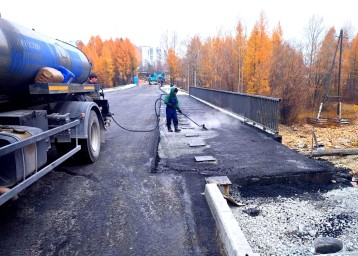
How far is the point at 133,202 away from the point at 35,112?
6.40ft

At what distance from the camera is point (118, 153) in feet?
21.7

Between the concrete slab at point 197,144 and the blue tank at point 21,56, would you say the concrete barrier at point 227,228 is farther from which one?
the blue tank at point 21,56

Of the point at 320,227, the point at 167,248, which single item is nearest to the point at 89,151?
the point at 167,248

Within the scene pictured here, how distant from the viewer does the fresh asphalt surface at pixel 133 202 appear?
3064mm

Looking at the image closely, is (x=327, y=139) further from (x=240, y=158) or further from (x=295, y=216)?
(x=295, y=216)

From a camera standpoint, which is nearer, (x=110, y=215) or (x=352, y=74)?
(x=110, y=215)

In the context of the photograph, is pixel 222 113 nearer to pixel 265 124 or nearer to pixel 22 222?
pixel 265 124

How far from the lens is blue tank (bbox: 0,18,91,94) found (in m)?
3.81

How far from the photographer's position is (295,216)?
393 cm

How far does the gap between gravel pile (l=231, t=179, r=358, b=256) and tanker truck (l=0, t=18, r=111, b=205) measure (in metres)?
2.82

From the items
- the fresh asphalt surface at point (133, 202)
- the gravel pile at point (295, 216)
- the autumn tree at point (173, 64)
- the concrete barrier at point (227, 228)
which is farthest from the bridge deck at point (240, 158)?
the autumn tree at point (173, 64)

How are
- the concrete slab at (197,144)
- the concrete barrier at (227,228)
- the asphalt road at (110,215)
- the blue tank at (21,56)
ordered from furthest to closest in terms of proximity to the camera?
the concrete slab at (197,144)
the blue tank at (21,56)
the asphalt road at (110,215)
the concrete barrier at (227,228)

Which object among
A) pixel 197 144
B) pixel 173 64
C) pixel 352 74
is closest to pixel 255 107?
pixel 197 144

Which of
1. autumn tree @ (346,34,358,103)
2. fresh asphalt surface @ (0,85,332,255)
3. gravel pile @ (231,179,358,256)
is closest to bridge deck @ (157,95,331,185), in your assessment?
fresh asphalt surface @ (0,85,332,255)
